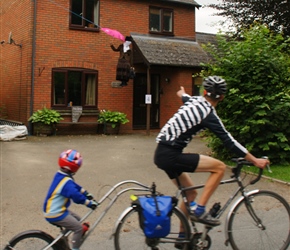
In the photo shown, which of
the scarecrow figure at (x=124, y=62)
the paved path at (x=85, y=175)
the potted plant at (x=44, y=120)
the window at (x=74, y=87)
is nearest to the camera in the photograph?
the paved path at (x=85, y=175)

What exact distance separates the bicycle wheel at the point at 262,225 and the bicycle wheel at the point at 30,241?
1884 millimetres

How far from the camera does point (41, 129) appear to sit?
1398cm

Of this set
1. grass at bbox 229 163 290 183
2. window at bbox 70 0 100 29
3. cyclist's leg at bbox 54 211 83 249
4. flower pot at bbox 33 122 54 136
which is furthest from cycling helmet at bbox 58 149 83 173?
window at bbox 70 0 100 29

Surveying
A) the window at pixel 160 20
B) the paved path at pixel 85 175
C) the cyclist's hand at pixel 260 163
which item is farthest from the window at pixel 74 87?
the cyclist's hand at pixel 260 163

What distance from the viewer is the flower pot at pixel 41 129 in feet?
45.8

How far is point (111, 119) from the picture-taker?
14.9 metres

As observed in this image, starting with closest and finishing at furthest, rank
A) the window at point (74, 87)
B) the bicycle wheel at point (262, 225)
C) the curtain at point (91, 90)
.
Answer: the bicycle wheel at point (262, 225), the window at point (74, 87), the curtain at point (91, 90)

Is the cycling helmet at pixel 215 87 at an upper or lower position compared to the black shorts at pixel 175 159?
upper

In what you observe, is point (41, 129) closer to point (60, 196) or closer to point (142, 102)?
point (142, 102)

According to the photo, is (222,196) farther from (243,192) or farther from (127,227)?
(127,227)

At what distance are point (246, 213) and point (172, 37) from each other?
44.5 feet

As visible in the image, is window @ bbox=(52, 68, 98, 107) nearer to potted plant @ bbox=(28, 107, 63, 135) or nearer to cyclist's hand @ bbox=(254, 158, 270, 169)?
potted plant @ bbox=(28, 107, 63, 135)

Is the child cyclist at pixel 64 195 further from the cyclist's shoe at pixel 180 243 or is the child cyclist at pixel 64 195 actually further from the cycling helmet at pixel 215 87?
the cycling helmet at pixel 215 87

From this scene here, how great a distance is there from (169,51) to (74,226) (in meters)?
12.8
